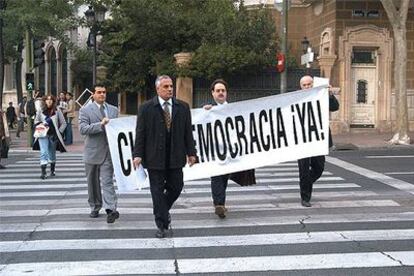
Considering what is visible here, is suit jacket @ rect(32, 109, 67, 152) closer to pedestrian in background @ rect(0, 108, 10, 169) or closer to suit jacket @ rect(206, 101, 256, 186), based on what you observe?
pedestrian in background @ rect(0, 108, 10, 169)

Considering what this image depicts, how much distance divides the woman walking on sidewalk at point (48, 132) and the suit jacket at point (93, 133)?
4.73m

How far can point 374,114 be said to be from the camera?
26.1m

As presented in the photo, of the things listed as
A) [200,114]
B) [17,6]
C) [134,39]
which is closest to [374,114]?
[134,39]

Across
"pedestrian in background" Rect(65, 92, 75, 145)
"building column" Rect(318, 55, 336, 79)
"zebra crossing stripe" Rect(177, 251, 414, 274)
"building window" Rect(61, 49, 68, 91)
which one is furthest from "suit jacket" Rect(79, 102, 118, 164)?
"building window" Rect(61, 49, 68, 91)

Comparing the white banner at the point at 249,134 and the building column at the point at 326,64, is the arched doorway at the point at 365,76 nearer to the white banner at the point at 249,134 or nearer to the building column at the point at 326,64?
the building column at the point at 326,64

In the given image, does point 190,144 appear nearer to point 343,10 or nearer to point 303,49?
point 343,10

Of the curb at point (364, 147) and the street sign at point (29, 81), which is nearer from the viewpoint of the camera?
the curb at point (364, 147)

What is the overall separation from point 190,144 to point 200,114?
1.43 metres

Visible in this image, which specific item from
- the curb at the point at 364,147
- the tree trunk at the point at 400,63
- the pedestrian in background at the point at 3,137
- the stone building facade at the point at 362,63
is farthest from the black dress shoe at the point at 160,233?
the stone building facade at the point at 362,63

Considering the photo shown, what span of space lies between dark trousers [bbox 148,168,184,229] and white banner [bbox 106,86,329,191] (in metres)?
1.06

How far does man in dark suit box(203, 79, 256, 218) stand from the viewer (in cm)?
847

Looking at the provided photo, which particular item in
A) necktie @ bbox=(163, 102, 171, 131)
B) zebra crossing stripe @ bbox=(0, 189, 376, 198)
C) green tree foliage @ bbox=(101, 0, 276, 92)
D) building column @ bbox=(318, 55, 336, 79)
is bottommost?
zebra crossing stripe @ bbox=(0, 189, 376, 198)

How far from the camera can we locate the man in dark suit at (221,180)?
27.8ft

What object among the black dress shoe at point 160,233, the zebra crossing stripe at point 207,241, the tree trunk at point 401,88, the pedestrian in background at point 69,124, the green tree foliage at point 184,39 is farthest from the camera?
the green tree foliage at point 184,39
